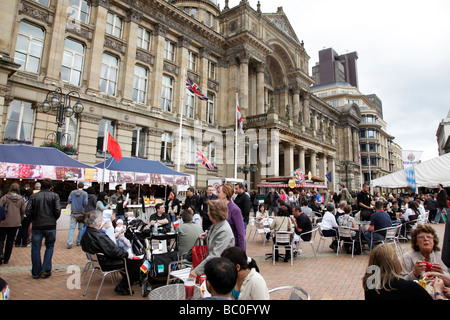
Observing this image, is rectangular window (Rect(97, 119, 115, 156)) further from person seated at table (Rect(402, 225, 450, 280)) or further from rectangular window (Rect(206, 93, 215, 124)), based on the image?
person seated at table (Rect(402, 225, 450, 280))

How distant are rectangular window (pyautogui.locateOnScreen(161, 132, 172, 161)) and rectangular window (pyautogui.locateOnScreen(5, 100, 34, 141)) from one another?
9924 mm

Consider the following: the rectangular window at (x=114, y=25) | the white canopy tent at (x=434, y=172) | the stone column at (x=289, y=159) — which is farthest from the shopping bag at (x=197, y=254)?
the stone column at (x=289, y=159)

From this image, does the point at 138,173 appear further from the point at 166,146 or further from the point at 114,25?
the point at 114,25

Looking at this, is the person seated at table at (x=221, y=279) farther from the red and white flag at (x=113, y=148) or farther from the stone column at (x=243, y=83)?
the stone column at (x=243, y=83)

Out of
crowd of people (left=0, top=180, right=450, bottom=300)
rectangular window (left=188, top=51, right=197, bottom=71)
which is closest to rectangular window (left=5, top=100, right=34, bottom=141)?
crowd of people (left=0, top=180, right=450, bottom=300)

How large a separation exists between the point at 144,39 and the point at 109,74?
5.12m

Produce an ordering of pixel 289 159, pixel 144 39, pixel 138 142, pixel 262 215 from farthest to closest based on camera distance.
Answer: pixel 289 159 < pixel 144 39 < pixel 138 142 < pixel 262 215

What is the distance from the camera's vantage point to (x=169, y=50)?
83.5 ft

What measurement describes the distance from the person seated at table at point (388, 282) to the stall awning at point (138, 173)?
558 inches

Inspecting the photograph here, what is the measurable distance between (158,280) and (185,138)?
21666 mm

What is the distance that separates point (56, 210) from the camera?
6.29 metres

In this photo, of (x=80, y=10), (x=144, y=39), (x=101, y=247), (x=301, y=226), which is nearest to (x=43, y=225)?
(x=101, y=247)
